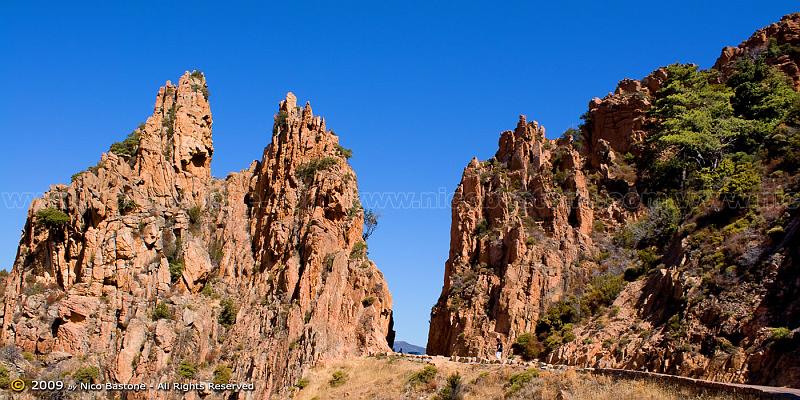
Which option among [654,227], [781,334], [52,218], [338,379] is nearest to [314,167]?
A: [52,218]

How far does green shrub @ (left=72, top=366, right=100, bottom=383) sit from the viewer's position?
5178 centimetres

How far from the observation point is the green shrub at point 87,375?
51781mm

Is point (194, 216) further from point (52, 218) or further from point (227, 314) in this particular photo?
point (52, 218)

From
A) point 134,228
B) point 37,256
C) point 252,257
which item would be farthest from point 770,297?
point 37,256

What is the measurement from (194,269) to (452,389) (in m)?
26.1

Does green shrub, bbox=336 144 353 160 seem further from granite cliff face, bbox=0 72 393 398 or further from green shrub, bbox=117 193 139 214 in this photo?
green shrub, bbox=117 193 139 214

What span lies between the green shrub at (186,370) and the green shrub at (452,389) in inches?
799

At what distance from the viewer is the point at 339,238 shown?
59000 mm

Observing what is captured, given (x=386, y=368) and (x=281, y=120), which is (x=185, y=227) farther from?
(x=386, y=368)

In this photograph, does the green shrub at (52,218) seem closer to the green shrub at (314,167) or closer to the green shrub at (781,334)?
the green shrub at (314,167)

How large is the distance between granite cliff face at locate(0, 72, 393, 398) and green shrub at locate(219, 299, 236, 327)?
3.6 inches

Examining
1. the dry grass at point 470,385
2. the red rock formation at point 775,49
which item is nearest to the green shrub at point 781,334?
the dry grass at point 470,385

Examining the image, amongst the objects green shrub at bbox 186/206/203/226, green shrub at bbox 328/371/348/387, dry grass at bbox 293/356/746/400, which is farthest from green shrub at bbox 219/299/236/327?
green shrub at bbox 328/371/348/387

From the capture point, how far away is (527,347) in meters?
49.6
